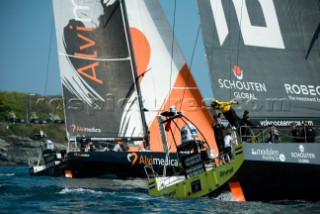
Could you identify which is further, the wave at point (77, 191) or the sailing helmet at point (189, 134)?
the wave at point (77, 191)

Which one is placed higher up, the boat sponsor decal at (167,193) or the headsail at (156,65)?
the headsail at (156,65)

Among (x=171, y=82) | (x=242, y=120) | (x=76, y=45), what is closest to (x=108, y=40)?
(x=76, y=45)

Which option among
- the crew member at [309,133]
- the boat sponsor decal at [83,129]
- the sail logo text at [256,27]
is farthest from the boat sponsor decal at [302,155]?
the boat sponsor decal at [83,129]

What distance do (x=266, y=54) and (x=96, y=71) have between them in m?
14.5

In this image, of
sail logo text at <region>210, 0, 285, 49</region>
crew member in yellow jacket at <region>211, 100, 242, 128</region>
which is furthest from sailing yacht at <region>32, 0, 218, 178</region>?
crew member in yellow jacket at <region>211, 100, 242, 128</region>

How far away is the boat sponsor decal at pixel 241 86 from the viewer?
71.3ft

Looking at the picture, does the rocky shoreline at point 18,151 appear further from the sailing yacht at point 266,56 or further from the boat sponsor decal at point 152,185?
the boat sponsor decal at point 152,185

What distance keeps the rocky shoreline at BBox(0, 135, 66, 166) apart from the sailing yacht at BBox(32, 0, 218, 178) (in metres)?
34.6

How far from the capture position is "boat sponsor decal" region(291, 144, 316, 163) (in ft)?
56.9

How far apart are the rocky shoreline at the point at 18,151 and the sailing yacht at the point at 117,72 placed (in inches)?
1362

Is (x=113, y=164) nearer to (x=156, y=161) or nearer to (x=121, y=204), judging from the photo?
(x=156, y=161)

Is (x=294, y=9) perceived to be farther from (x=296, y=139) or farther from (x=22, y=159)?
(x=22, y=159)

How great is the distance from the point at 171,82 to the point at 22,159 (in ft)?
132

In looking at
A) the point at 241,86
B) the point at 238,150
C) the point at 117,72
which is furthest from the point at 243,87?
the point at 117,72
